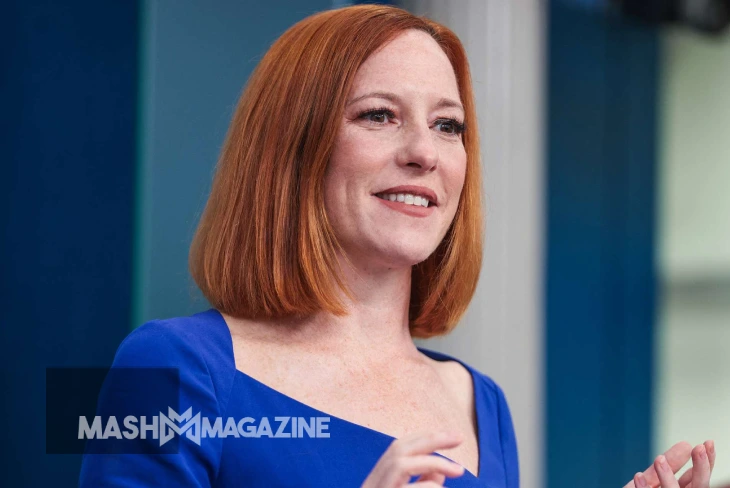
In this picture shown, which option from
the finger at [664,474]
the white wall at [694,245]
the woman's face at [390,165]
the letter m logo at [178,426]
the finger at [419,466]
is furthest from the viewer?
the white wall at [694,245]

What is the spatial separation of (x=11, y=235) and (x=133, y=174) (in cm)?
26

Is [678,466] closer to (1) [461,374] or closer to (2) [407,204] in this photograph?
(1) [461,374]

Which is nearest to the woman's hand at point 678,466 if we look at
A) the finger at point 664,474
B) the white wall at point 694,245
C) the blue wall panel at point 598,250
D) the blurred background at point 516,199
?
the finger at point 664,474

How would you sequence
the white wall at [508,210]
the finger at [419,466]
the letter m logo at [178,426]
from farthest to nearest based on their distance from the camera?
the white wall at [508,210] < the letter m logo at [178,426] < the finger at [419,466]

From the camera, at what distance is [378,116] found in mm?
1493

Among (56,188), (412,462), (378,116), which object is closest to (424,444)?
(412,462)

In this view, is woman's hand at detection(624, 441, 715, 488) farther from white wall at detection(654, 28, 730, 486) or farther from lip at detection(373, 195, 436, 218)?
white wall at detection(654, 28, 730, 486)

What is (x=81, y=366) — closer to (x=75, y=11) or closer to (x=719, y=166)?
(x=75, y=11)

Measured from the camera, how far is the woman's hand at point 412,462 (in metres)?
1.08

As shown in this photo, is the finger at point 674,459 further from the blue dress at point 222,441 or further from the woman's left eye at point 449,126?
the woman's left eye at point 449,126

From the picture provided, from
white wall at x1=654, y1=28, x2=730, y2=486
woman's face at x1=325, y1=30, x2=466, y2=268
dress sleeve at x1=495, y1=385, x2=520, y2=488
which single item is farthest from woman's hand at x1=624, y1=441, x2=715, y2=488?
white wall at x1=654, y1=28, x2=730, y2=486

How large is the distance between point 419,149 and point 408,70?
Answer: 0.15m

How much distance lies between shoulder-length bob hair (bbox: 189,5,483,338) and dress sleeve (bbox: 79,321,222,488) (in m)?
0.16

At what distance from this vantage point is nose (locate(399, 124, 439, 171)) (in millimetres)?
1454
